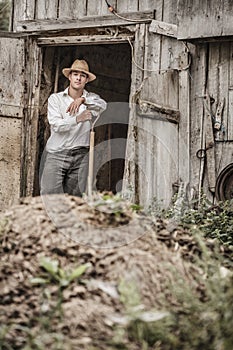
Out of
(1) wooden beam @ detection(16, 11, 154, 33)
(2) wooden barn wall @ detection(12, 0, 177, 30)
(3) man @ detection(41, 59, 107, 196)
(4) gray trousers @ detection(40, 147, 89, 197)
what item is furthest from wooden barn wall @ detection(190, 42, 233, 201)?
(4) gray trousers @ detection(40, 147, 89, 197)

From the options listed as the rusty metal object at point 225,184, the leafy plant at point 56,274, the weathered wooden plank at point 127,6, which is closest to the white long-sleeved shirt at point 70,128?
the weathered wooden plank at point 127,6

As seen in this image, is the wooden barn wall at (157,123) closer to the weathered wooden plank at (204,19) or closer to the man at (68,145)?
the weathered wooden plank at (204,19)

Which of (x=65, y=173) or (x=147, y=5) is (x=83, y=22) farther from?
(x=65, y=173)

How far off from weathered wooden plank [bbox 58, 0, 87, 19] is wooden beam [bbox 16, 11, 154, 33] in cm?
8

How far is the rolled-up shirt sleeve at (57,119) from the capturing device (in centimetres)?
1008

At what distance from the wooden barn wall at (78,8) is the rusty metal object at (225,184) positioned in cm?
185

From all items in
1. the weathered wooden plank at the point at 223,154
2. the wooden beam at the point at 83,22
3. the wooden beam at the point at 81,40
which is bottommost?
the weathered wooden plank at the point at 223,154

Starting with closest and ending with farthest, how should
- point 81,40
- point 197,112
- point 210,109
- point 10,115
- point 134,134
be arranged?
1. point 210,109
2. point 197,112
3. point 134,134
4. point 81,40
5. point 10,115

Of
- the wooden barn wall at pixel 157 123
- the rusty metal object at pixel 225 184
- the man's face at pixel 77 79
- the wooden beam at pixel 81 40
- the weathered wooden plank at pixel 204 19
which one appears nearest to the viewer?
the weathered wooden plank at pixel 204 19

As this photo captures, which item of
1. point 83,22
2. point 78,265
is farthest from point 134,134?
point 78,265

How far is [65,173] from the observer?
10.4 metres

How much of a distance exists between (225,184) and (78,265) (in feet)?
14.9

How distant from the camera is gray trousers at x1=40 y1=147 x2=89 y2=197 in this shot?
33.8 ft

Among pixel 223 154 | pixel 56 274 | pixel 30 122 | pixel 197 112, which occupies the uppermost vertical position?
pixel 197 112
